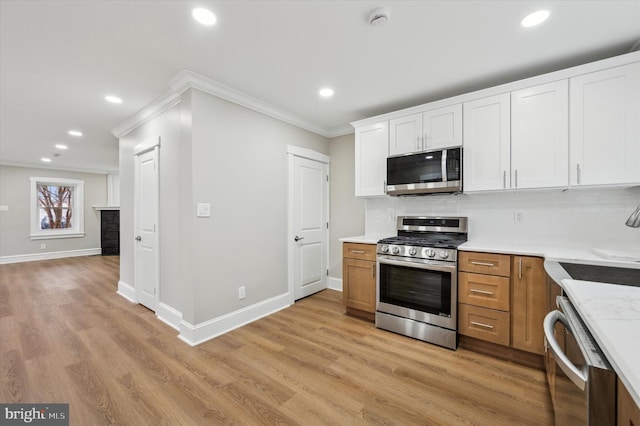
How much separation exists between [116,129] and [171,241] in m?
2.46

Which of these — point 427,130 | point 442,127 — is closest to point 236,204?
point 427,130

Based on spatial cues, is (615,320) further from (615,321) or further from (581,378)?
(581,378)

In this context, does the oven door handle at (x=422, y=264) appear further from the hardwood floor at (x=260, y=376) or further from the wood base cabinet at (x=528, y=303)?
the hardwood floor at (x=260, y=376)

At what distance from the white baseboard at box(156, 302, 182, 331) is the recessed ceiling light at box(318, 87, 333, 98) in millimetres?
2826

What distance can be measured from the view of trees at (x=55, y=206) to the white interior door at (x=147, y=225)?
594 cm

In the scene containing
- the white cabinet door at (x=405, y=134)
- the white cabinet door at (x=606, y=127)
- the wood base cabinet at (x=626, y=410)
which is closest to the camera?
the wood base cabinet at (x=626, y=410)

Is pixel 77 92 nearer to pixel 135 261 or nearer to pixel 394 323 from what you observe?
pixel 135 261

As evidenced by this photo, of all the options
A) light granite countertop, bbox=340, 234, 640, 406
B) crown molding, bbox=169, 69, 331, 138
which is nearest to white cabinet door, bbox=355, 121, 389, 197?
crown molding, bbox=169, 69, 331, 138

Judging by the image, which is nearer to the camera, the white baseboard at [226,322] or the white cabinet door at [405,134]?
the white baseboard at [226,322]

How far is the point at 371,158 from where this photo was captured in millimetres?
3270

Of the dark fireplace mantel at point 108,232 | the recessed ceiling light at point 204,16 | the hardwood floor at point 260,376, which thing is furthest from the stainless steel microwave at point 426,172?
the dark fireplace mantel at point 108,232

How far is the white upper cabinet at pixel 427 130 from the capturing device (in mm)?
2699

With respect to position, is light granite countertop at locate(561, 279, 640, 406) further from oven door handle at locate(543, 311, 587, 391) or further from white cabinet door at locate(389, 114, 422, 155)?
white cabinet door at locate(389, 114, 422, 155)

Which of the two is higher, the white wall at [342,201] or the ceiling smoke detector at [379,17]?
the ceiling smoke detector at [379,17]
